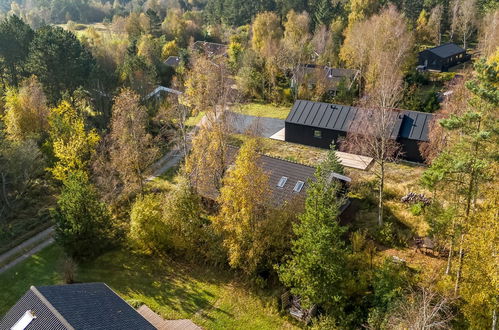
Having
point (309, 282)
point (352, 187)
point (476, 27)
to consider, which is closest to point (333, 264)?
point (309, 282)

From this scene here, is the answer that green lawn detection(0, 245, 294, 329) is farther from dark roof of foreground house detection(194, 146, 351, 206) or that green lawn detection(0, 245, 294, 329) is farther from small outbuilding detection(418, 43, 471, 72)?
small outbuilding detection(418, 43, 471, 72)

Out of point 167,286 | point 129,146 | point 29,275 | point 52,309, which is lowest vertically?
point 167,286

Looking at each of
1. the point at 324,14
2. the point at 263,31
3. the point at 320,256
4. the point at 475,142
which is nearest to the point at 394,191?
the point at 475,142

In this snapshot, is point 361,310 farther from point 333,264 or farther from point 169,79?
point 169,79

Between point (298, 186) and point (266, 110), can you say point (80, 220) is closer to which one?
point (298, 186)

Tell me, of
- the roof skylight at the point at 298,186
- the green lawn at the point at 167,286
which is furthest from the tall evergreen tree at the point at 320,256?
the roof skylight at the point at 298,186

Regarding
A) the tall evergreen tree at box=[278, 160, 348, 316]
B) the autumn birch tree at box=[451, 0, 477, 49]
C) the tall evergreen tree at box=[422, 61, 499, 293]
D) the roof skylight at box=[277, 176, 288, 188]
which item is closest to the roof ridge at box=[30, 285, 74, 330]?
the tall evergreen tree at box=[278, 160, 348, 316]
